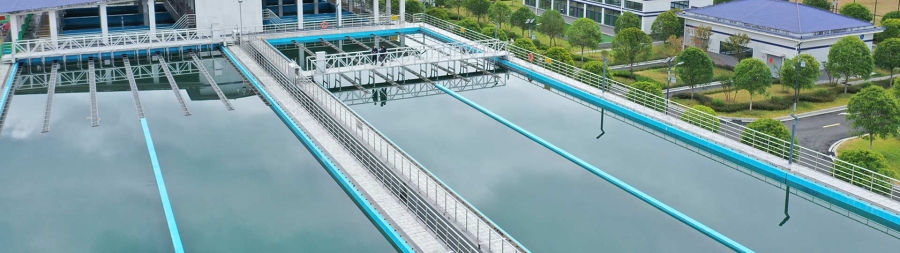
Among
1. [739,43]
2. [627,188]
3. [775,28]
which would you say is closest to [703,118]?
[627,188]

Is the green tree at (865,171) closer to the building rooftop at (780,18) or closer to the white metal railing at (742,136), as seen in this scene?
the white metal railing at (742,136)

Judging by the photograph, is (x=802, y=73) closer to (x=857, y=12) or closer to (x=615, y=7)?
(x=857, y=12)

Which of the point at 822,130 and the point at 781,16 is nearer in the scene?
the point at 822,130

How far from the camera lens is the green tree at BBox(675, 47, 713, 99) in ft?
97.0

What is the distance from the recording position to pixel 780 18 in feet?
116

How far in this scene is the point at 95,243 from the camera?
55.8ft

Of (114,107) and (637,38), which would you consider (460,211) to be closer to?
(114,107)

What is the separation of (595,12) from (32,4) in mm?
25043

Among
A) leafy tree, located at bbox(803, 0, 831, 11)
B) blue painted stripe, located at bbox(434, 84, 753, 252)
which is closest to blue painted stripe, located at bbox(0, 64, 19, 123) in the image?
blue painted stripe, located at bbox(434, 84, 753, 252)

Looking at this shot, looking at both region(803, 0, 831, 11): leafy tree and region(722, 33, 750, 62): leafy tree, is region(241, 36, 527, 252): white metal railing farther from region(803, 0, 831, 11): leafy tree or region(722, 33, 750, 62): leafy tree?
region(803, 0, 831, 11): leafy tree

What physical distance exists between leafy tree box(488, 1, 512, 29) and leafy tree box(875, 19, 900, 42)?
1559 cm

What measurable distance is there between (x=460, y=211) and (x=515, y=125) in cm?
803

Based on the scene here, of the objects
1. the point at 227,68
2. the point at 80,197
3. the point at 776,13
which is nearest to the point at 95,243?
the point at 80,197

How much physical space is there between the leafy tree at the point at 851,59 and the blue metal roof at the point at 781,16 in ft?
8.77
